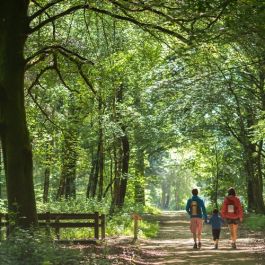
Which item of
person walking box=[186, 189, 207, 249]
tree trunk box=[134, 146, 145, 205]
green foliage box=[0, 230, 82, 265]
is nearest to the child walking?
person walking box=[186, 189, 207, 249]

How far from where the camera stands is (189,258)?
1272 centimetres

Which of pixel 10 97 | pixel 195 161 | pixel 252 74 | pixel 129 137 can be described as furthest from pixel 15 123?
pixel 195 161

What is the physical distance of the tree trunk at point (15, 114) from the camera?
11.3 m

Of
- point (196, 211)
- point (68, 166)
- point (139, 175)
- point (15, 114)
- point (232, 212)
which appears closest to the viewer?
point (15, 114)

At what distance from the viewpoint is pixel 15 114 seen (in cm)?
1149

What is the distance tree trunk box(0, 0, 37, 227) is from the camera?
446 inches

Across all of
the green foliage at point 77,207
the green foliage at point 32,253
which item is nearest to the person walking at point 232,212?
the green foliage at point 32,253

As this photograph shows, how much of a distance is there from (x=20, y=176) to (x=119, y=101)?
17554mm

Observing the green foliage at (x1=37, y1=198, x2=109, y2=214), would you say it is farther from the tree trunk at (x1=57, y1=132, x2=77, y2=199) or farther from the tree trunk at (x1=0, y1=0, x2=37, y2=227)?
the tree trunk at (x1=0, y1=0, x2=37, y2=227)

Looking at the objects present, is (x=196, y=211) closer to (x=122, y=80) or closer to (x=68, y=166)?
(x=122, y=80)

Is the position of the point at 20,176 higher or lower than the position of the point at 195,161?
lower

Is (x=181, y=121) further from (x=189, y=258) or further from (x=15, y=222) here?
(x=15, y=222)

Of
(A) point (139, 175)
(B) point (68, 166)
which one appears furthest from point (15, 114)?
(A) point (139, 175)

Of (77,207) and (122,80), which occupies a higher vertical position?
(122,80)
